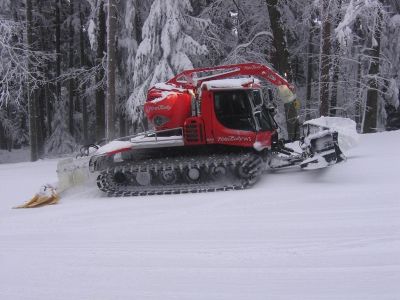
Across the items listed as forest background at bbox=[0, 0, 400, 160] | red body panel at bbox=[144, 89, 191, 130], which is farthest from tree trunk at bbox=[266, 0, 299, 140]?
red body panel at bbox=[144, 89, 191, 130]

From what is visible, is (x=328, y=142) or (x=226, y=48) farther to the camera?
(x=226, y=48)

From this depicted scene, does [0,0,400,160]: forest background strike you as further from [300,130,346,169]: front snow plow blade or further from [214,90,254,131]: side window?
[300,130,346,169]: front snow plow blade

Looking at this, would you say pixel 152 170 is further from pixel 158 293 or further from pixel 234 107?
pixel 158 293

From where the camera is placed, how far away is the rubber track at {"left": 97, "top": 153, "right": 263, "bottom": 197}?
799cm

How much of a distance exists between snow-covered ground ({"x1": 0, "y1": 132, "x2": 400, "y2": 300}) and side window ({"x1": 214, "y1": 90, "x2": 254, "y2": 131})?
1.29 metres

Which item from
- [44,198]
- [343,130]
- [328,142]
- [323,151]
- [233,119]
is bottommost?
[44,198]

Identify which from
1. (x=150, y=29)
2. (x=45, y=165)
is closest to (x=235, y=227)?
(x=45, y=165)

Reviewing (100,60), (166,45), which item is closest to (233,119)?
(166,45)

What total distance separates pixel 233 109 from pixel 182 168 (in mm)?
1536

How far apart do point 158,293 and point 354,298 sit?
1.69 metres

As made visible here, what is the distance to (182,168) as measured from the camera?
325 inches

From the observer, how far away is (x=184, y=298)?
3.85 m

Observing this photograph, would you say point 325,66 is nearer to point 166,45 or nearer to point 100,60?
point 166,45

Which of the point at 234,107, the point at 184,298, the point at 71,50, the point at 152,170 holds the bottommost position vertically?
the point at 184,298
